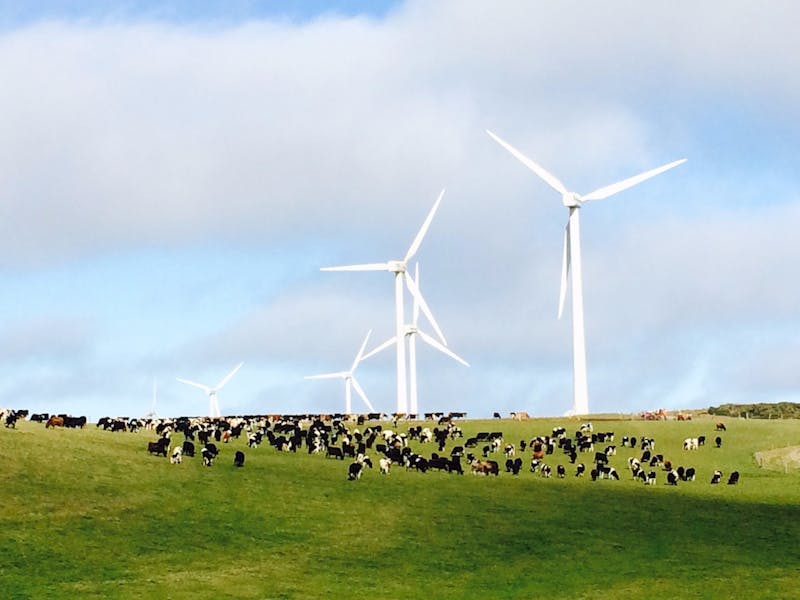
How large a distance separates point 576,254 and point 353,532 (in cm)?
5960

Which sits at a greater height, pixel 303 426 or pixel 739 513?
pixel 303 426

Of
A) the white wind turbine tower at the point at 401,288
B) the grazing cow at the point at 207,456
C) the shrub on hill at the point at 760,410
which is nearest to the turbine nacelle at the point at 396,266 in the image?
the white wind turbine tower at the point at 401,288

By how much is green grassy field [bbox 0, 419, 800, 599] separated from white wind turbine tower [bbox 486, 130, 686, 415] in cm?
3764

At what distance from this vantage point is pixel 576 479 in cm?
6388

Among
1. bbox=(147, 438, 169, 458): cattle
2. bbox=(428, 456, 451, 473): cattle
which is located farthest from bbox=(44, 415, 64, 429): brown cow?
bbox=(428, 456, 451, 473): cattle

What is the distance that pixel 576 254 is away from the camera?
10156 centimetres

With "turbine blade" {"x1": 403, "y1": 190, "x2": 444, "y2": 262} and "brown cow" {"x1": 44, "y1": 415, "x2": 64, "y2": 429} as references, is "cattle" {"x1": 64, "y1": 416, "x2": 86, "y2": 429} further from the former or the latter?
"turbine blade" {"x1": 403, "y1": 190, "x2": 444, "y2": 262}

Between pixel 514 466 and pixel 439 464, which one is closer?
pixel 439 464

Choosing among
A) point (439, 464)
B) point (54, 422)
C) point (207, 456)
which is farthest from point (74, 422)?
point (439, 464)

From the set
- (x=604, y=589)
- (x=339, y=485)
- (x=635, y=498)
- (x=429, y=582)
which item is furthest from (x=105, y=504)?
(x=635, y=498)

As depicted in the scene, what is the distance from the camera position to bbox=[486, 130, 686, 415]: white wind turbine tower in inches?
3967

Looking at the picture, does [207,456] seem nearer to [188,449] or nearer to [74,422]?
[188,449]

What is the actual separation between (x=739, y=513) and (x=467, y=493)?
40.6 feet

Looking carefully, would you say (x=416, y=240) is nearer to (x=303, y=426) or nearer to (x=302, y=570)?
(x=303, y=426)
